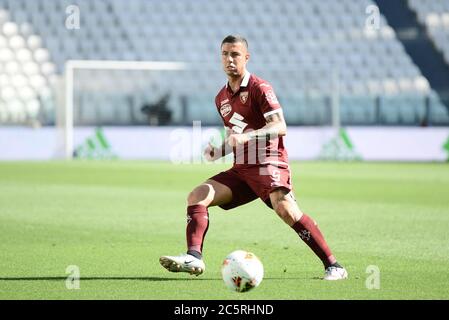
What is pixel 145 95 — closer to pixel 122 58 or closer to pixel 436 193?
pixel 122 58

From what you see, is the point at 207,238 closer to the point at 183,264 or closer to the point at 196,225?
the point at 196,225

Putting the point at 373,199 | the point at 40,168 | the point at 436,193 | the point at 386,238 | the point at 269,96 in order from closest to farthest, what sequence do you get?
the point at 269,96
the point at 386,238
the point at 373,199
the point at 436,193
the point at 40,168

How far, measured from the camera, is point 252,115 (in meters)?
7.79

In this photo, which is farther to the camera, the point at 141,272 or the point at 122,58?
the point at 122,58

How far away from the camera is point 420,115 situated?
31.9 meters

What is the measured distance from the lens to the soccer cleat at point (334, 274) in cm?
752

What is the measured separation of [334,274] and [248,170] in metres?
1.03

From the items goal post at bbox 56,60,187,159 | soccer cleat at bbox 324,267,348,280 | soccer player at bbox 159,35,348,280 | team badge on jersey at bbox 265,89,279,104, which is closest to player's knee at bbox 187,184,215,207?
soccer player at bbox 159,35,348,280

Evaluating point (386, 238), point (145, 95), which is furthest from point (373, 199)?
point (145, 95)

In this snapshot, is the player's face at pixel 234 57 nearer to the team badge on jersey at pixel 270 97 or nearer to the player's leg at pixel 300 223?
the team badge on jersey at pixel 270 97

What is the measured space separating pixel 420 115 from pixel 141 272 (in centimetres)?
2479

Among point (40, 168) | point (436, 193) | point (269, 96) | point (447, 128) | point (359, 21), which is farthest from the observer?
point (359, 21)

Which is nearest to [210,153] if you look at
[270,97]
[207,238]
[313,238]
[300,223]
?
[270,97]

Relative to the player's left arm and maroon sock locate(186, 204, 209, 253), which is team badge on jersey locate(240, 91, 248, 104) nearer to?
the player's left arm
